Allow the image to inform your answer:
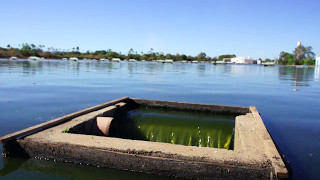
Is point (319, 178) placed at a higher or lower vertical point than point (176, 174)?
lower

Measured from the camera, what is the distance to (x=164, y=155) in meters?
6.25

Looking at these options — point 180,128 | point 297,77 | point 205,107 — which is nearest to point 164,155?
point 180,128

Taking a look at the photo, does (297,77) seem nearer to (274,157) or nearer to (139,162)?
(274,157)

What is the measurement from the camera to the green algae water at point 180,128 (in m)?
10.4

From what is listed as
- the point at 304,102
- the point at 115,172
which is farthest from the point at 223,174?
the point at 304,102

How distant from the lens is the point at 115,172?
261 inches

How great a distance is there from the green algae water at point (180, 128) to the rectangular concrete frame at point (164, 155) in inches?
109

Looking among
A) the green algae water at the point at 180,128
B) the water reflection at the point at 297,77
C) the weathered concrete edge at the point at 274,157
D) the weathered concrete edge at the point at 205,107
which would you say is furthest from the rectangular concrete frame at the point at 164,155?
the water reflection at the point at 297,77

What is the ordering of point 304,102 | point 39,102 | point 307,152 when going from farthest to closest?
point 304,102 → point 39,102 → point 307,152

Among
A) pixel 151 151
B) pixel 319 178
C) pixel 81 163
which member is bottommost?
pixel 319 178

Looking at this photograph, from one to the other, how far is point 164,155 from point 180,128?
5074 millimetres

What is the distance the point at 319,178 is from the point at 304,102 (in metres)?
14.3

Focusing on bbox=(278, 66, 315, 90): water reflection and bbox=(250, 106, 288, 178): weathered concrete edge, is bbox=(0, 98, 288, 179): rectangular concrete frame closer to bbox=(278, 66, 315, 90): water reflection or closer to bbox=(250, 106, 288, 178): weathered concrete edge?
bbox=(250, 106, 288, 178): weathered concrete edge

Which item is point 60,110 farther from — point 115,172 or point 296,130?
point 296,130
